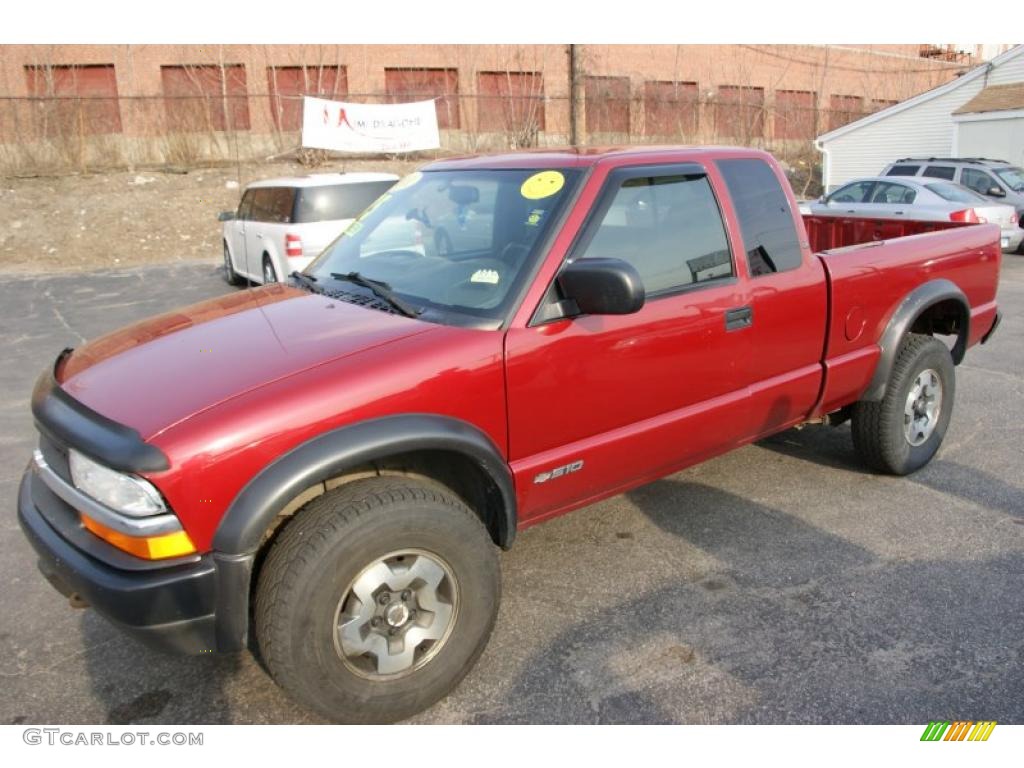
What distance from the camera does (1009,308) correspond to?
30.9ft

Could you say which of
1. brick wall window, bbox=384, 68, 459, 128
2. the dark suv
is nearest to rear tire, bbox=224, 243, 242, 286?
the dark suv

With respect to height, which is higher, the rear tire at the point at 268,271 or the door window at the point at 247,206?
the door window at the point at 247,206

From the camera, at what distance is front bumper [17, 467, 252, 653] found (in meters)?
2.26

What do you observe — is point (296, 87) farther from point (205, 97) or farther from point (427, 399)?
point (427, 399)

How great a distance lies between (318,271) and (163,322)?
0.73 metres

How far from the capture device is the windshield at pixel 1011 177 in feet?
48.8

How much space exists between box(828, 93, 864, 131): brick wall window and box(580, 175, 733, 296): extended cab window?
3698 centimetres

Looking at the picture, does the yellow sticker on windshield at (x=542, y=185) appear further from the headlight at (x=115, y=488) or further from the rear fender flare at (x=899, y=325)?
the rear fender flare at (x=899, y=325)

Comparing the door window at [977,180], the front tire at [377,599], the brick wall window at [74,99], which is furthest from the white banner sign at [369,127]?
the front tire at [377,599]

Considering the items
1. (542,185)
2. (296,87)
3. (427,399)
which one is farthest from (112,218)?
(427,399)

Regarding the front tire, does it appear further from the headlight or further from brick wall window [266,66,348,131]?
brick wall window [266,66,348,131]

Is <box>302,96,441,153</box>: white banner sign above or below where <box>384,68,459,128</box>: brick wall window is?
below

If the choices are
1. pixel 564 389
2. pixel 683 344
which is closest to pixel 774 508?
pixel 683 344

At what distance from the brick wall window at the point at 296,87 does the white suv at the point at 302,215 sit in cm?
1695
